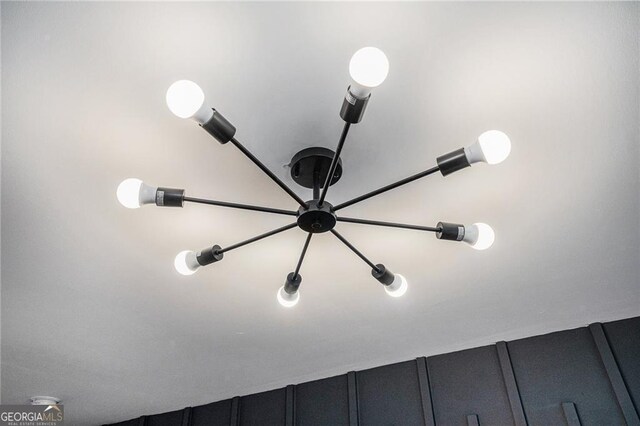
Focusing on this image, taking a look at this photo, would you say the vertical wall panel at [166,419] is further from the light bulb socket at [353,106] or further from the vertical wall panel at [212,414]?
the light bulb socket at [353,106]

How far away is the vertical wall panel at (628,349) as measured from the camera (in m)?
2.58

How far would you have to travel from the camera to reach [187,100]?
3.77ft

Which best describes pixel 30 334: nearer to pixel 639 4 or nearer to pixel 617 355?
pixel 639 4

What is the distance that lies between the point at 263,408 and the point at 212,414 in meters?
0.55

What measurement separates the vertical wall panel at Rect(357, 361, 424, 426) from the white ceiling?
0.43m

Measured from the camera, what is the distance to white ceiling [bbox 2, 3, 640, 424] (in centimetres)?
134

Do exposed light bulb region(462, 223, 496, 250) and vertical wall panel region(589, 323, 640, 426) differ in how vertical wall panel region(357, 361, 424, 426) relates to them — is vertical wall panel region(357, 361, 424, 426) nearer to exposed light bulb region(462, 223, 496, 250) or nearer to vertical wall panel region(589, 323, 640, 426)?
vertical wall panel region(589, 323, 640, 426)

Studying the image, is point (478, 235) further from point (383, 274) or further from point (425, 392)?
point (425, 392)

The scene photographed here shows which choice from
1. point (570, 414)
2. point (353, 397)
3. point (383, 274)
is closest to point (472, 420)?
point (570, 414)

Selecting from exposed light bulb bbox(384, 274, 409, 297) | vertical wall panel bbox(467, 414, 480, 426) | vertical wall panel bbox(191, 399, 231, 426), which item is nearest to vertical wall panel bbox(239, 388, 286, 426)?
vertical wall panel bbox(191, 399, 231, 426)

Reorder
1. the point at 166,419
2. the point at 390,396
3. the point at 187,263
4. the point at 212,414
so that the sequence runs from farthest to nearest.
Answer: the point at 166,419 → the point at 212,414 → the point at 390,396 → the point at 187,263

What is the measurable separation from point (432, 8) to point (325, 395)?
10.1ft

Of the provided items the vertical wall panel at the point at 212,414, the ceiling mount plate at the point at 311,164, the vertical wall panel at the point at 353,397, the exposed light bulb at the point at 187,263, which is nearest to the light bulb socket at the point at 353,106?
the ceiling mount plate at the point at 311,164

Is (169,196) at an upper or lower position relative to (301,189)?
lower
